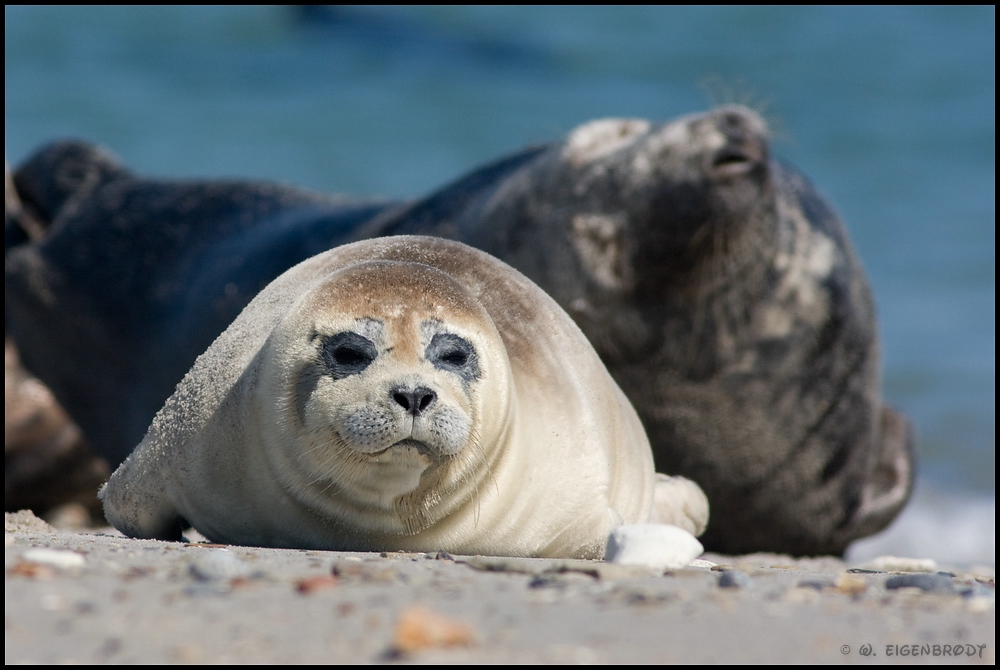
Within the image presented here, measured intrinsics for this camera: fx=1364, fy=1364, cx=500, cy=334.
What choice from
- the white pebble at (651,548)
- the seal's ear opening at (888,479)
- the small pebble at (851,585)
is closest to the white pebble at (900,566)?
the white pebble at (651,548)

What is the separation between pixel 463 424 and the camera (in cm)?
298

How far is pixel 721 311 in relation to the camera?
19.2 ft

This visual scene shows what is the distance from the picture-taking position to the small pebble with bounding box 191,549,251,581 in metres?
2.46

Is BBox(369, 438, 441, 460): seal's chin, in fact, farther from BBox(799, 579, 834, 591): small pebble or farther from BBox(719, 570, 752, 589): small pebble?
BBox(799, 579, 834, 591): small pebble

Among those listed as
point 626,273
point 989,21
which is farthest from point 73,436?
point 989,21

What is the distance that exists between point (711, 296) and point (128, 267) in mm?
3336

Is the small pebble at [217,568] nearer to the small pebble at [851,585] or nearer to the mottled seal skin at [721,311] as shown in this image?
the small pebble at [851,585]

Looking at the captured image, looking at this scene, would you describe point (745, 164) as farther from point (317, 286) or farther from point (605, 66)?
point (605, 66)

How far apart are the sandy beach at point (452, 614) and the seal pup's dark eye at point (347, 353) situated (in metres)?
0.43

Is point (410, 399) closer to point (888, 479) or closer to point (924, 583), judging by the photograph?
point (924, 583)

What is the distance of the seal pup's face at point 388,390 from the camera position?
291 centimetres

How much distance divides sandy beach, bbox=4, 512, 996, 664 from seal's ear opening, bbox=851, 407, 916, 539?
11.4 feet

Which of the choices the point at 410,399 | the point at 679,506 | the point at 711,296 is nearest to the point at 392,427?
the point at 410,399

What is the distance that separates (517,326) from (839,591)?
50.7 inches
